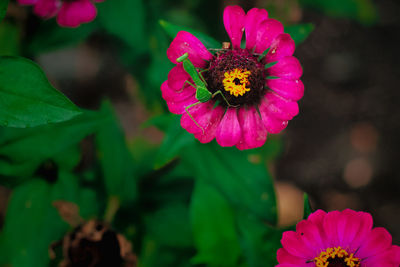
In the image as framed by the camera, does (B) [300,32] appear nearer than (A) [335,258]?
No

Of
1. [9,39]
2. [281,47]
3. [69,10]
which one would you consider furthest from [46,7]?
[281,47]


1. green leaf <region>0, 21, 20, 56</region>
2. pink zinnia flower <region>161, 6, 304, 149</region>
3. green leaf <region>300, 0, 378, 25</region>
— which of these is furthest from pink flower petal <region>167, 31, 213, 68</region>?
green leaf <region>300, 0, 378, 25</region>

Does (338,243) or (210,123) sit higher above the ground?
(210,123)

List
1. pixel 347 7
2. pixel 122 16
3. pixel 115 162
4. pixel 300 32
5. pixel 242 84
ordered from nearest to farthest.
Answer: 1. pixel 242 84
2. pixel 300 32
3. pixel 115 162
4. pixel 122 16
5. pixel 347 7

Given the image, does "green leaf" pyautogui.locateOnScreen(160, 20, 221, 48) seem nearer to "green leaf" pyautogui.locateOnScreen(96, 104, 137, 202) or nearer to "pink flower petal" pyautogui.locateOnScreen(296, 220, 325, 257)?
"green leaf" pyautogui.locateOnScreen(96, 104, 137, 202)

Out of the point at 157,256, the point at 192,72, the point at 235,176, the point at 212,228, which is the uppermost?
the point at 192,72

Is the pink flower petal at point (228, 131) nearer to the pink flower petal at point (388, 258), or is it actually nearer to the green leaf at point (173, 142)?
the green leaf at point (173, 142)

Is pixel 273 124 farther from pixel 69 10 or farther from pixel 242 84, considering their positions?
pixel 69 10
